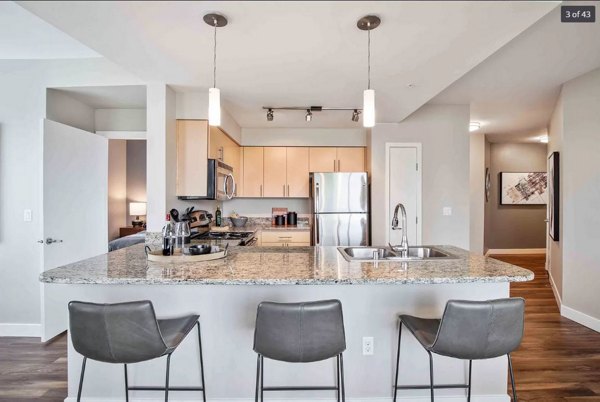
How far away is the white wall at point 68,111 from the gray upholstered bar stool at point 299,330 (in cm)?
297

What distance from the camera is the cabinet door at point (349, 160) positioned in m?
4.96

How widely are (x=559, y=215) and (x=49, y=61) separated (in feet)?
17.6

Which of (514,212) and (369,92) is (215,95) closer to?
(369,92)

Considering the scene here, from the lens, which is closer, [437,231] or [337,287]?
[337,287]

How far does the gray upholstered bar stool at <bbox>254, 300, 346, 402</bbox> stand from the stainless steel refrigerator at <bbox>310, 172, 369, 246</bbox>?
288 centimetres

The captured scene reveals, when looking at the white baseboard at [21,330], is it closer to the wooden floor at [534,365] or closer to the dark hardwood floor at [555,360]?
the wooden floor at [534,365]

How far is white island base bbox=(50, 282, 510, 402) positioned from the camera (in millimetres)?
1919

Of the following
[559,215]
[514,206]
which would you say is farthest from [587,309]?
[514,206]

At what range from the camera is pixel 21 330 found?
300 cm

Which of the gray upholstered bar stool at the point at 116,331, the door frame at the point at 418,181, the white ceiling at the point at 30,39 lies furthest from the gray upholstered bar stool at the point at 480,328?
the white ceiling at the point at 30,39

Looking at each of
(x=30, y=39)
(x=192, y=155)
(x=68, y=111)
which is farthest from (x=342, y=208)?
(x=30, y=39)

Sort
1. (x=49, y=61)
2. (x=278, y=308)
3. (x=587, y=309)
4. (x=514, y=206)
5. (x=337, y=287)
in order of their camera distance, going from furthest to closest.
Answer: (x=514, y=206), (x=587, y=309), (x=49, y=61), (x=337, y=287), (x=278, y=308)

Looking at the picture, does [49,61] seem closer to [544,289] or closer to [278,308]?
[278,308]

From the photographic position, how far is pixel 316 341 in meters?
1.44
